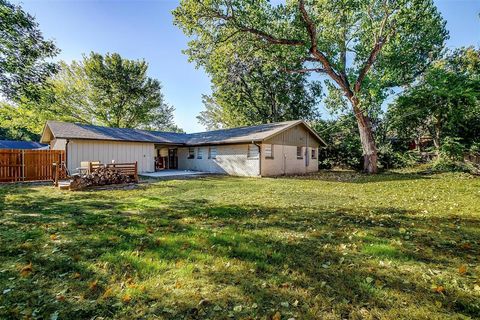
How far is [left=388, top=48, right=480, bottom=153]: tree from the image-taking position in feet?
48.1

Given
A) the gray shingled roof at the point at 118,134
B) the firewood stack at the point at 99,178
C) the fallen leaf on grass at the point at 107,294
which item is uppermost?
the gray shingled roof at the point at 118,134

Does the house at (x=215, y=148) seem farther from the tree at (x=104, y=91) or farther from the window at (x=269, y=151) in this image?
the tree at (x=104, y=91)

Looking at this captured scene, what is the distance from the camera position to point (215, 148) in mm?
20719

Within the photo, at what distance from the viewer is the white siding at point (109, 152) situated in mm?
16734

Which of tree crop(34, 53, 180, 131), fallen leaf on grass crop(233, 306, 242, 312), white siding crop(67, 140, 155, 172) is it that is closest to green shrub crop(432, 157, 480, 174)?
fallen leaf on grass crop(233, 306, 242, 312)

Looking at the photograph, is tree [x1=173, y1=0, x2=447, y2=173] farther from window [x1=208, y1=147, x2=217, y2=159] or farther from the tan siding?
window [x1=208, y1=147, x2=217, y2=159]

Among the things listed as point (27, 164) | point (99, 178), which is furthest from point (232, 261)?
point (27, 164)

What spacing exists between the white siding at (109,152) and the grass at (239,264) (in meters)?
10.9

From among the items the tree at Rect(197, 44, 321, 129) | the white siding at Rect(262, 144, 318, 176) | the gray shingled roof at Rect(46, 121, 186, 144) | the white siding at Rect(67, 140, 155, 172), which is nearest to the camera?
the gray shingled roof at Rect(46, 121, 186, 144)

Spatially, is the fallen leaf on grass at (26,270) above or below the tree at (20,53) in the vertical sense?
below

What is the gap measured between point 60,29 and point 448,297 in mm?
16999

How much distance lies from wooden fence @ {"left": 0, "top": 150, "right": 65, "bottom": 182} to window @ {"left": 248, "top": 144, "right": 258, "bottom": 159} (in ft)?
39.9

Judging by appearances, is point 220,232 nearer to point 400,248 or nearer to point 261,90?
point 400,248

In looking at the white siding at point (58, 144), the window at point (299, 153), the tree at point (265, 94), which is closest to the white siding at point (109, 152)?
the white siding at point (58, 144)
